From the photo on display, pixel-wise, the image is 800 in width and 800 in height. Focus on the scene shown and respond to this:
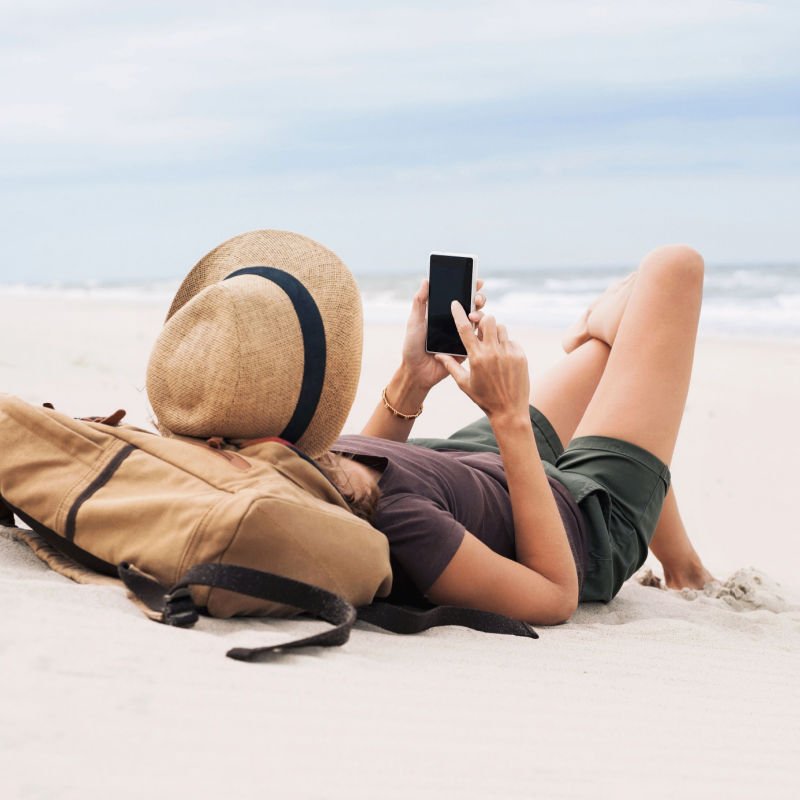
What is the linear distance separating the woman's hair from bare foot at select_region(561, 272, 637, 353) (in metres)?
1.39

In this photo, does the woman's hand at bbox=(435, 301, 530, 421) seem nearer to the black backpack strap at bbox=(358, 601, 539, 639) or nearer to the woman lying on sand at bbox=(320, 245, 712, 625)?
the woman lying on sand at bbox=(320, 245, 712, 625)

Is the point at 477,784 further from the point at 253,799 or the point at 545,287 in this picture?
the point at 545,287

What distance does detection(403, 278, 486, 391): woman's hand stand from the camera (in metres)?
3.45

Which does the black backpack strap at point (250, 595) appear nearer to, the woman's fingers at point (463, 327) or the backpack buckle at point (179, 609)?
the backpack buckle at point (179, 609)

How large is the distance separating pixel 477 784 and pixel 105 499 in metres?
1.16

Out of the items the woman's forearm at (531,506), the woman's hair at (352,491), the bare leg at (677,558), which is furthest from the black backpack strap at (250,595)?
the bare leg at (677,558)

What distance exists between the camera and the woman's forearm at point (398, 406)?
3.55 m

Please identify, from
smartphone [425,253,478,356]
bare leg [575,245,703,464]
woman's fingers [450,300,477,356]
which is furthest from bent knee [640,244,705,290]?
woman's fingers [450,300,477,356]

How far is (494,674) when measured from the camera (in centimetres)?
247

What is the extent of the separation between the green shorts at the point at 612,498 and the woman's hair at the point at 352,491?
0.78 metres

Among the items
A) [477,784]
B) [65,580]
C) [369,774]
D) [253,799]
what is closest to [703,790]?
[477,784]

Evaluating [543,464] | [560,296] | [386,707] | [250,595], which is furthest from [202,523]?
[560,296]

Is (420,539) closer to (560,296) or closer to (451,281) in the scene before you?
(451,281)

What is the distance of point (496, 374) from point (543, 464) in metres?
0.75
